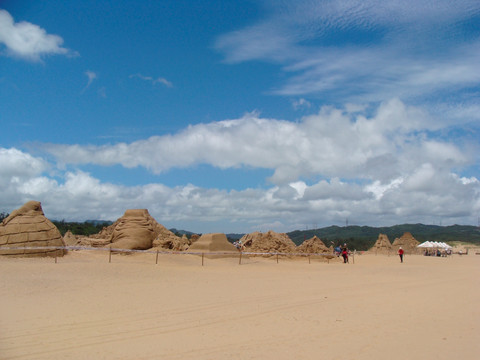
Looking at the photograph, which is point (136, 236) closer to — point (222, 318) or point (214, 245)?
point (214, 245)

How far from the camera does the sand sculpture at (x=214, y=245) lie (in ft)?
91.1

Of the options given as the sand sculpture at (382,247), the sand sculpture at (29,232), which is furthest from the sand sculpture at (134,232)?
the sand sculpture at (382,247)

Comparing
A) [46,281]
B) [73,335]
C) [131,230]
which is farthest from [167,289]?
[131,230]

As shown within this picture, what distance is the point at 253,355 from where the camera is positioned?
707 centimetres

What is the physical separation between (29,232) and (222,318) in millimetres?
13550

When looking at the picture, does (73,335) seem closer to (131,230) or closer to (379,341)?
(379,341)

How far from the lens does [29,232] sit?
19.7 m

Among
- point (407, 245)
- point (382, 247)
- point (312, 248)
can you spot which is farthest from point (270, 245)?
point (407, 245)

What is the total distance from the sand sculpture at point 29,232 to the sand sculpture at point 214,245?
9246 mm

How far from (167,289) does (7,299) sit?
465 centimetres

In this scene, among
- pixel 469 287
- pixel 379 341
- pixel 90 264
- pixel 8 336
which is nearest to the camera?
pixel 8 336

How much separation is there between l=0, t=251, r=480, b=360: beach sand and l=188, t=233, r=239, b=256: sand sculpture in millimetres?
11008

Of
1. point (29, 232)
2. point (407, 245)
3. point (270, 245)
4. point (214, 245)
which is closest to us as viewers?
point (29, 232)

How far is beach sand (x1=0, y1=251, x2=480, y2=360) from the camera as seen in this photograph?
7.31 meters
